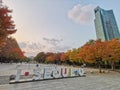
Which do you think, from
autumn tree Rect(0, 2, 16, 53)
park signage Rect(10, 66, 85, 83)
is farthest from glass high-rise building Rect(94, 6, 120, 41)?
autumn tree Rect(0, 2, 16, 53)

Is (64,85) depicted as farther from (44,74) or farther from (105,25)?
(105,25)

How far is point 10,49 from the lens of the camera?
6162 cm

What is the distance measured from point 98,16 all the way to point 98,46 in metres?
98.4

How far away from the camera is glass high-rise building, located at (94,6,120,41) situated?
115 metres

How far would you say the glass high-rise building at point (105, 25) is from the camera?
379 feet

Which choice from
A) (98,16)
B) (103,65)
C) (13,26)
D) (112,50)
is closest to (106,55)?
(112,50)

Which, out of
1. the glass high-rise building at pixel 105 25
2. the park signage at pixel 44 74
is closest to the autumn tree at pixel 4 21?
the park signage at pixel 44 74

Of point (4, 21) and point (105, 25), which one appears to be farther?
point (105, 25)

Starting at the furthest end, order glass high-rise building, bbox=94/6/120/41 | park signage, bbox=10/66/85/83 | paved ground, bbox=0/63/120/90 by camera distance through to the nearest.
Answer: glass high-rise building, bbox=94/6/120/41
park signage, bbox=10/66/85/83
paved ground, bbox=0/63/120/90

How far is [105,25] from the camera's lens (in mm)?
121312

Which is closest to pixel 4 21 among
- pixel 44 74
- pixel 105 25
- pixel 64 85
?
pixel 44 74

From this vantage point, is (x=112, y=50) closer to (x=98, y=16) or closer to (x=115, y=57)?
(x=115, y=57)

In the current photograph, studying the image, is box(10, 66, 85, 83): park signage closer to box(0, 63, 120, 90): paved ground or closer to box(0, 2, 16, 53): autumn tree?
box(0, 63, 120, 90): paved ground

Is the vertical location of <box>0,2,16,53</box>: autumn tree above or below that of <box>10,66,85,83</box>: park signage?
above
